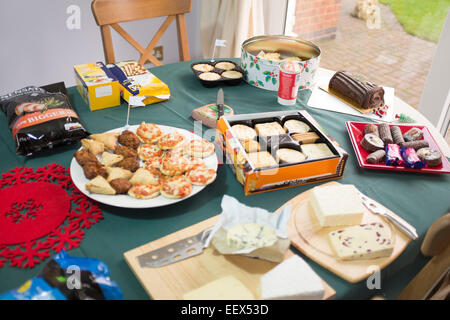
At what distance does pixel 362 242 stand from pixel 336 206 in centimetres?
12

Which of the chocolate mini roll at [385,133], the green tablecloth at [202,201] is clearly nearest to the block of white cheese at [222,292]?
the green tablecloth at [202,201]

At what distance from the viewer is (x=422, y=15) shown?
8.73 feet

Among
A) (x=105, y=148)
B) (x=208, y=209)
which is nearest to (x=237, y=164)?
(x=208, y=209)

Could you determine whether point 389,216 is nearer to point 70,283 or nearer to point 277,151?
point 277,151

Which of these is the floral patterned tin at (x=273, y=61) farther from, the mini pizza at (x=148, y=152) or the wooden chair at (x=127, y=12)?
the mini pizza at (x=148, y=152)

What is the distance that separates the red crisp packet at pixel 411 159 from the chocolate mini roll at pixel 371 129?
13 centimetres

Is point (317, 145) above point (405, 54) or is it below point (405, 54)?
above

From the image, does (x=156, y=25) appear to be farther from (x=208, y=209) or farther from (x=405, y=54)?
(x=208, y=209)

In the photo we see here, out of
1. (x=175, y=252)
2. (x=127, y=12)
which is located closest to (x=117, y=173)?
(x=175, y=252)

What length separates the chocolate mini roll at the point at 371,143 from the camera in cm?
143

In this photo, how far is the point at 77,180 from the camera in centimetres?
118

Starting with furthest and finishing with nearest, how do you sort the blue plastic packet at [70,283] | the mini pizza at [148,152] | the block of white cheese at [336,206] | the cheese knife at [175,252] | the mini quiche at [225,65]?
1. the mini quiche at [225,65]
2. the mini pizza at [148,152]
3. the block of white cheese at [336,206]
4. the cheese knife at [175,252]
5. the blue plastic packet at [70,283]
